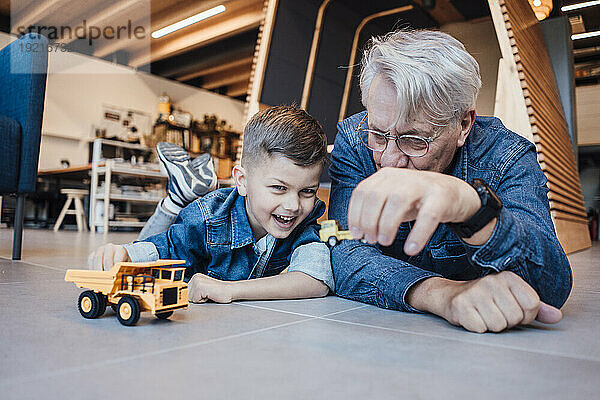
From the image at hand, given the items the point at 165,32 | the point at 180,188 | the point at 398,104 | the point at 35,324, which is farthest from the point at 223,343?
the point at 165,32

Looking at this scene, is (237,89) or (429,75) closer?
(429,75)

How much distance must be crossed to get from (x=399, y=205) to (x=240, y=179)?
0.68m

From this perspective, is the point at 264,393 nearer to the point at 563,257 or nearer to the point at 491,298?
the point at 491,298

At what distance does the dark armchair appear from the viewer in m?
1.84

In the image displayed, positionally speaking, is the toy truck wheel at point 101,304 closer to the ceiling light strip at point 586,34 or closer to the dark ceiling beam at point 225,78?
the ceiling light strip at point 586,34

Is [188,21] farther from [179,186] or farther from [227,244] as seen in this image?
[227,244]

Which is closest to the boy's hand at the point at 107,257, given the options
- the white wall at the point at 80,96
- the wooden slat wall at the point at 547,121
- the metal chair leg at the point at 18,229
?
the metal chair leg at the point at 18,229

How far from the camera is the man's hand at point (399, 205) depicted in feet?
1.80

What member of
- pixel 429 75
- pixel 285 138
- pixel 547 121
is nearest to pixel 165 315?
pixel 285 138

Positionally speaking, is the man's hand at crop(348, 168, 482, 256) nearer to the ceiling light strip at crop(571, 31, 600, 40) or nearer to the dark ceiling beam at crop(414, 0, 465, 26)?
the dark ceiling beam at crop(414, 0, 465, 26)

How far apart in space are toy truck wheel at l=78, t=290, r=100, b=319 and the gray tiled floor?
17 mm

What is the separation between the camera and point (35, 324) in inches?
28.7

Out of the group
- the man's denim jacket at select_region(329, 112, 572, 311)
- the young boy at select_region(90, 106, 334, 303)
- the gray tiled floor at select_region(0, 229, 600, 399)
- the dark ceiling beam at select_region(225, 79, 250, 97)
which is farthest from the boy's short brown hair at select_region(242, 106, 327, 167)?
the dark ceiling beam at select_region(225, 79, 250, 97)

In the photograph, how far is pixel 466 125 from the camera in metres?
0.98
